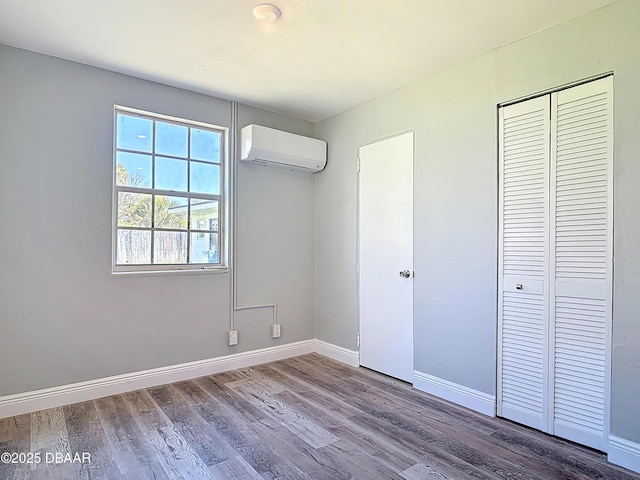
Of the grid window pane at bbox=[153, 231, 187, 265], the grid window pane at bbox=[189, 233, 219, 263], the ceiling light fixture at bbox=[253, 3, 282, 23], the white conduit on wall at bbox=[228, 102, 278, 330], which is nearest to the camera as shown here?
the ceiling light fixture at bbox=[253, 3, 282, 23]

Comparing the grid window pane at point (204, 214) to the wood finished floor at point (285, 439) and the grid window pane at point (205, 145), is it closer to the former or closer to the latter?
the grid window pane at point (205, 145)

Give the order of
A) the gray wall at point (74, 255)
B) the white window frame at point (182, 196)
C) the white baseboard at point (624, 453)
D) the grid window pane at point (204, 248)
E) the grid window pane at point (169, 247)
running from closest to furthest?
the white baseboard at point (624, 453) → the gray wall at point (74, 255) → the white window frame at point (182, 196) → the grid window pane at point (169, 247) → the grid window pane at point (204, 248)

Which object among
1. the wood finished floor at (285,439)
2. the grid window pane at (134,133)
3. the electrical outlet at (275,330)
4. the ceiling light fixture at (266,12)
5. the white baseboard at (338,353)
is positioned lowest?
the wood finished floor at (285,439)

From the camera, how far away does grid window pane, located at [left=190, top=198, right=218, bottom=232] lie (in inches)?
134

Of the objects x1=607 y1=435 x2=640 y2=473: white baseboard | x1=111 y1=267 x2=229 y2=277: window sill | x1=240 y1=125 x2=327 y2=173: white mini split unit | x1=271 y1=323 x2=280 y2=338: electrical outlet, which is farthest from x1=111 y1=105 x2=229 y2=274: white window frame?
x1=607 y1=435 x2=640 y2=473: white baseboard

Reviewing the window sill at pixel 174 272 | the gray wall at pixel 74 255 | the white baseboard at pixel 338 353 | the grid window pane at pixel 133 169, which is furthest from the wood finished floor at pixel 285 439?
the grid window pane at pixel 133 169

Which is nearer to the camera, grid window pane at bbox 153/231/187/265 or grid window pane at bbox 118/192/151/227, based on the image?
grid window pane at bbox 118/192/151/227

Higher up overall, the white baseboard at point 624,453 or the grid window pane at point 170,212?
the grid window pane at point 170,212

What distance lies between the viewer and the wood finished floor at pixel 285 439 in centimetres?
197

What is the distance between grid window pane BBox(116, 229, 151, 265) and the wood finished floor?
1.02 metres

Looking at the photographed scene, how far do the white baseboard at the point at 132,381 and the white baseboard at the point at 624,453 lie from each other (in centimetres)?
264

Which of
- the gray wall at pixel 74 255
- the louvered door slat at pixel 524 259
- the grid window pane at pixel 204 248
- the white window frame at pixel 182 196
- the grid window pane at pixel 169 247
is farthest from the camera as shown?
the grid window pane at pixel 204 248

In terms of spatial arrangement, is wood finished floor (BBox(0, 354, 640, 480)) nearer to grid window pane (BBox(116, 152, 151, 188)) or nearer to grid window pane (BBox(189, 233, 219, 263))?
grid window pane (BBox(189, 233, 219, 263))

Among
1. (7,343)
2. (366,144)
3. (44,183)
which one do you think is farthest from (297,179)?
(7,343)
